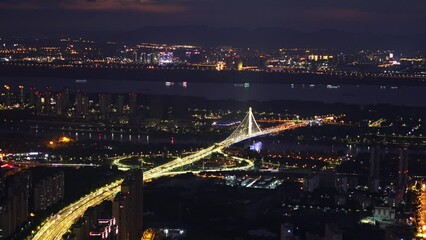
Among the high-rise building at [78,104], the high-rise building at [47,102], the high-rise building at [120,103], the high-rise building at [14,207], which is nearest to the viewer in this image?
the high-rise building at [14,207]

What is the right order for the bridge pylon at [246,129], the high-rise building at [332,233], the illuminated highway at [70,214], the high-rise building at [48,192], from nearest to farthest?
the high-rise building at [332,233]
the illuminated highway at [70,214]
the high-rise building at [48,192]
the bridge pylon at [246,129]

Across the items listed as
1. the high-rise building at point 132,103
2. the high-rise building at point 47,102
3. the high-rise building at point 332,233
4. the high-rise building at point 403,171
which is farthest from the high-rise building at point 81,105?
the high-rise building at point 332,233

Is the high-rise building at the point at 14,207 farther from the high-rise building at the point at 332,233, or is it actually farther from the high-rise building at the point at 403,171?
the high-rise building at the point at 403,171

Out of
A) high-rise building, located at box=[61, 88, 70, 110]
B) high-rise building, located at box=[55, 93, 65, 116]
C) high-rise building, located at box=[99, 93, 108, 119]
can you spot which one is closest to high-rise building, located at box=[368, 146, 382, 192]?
high-rise building, located at box=[99, 93, 108, 119]

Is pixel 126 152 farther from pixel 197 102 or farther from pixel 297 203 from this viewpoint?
pixel 197 102

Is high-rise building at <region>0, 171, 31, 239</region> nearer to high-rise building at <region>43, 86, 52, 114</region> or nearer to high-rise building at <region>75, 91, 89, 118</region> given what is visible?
high-rise building at <region>75, 91, 89, 118</region>

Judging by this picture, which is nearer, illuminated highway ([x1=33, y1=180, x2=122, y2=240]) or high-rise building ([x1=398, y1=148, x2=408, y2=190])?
illuminated highway ([x1=33, y1=180, x2=122, y2=240])

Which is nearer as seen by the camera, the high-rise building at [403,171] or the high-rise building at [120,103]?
the high-rise building at [403,171]

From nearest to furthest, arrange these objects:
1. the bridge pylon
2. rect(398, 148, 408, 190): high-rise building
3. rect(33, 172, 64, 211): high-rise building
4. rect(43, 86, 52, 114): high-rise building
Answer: rect(33, 172, 64, 211): high-rise building → rect(398, 148, 408, 190): high-rise building → the bridge pylon → rect(43, 86, 52, 114): high-rise building

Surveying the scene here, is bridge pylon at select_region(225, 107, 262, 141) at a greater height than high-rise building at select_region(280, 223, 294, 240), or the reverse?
high-rise building at select_region(280, 223, 294, 240)

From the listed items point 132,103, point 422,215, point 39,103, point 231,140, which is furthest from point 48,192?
point 39,103

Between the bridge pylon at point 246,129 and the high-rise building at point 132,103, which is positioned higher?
the high-rise building at point 132,103
